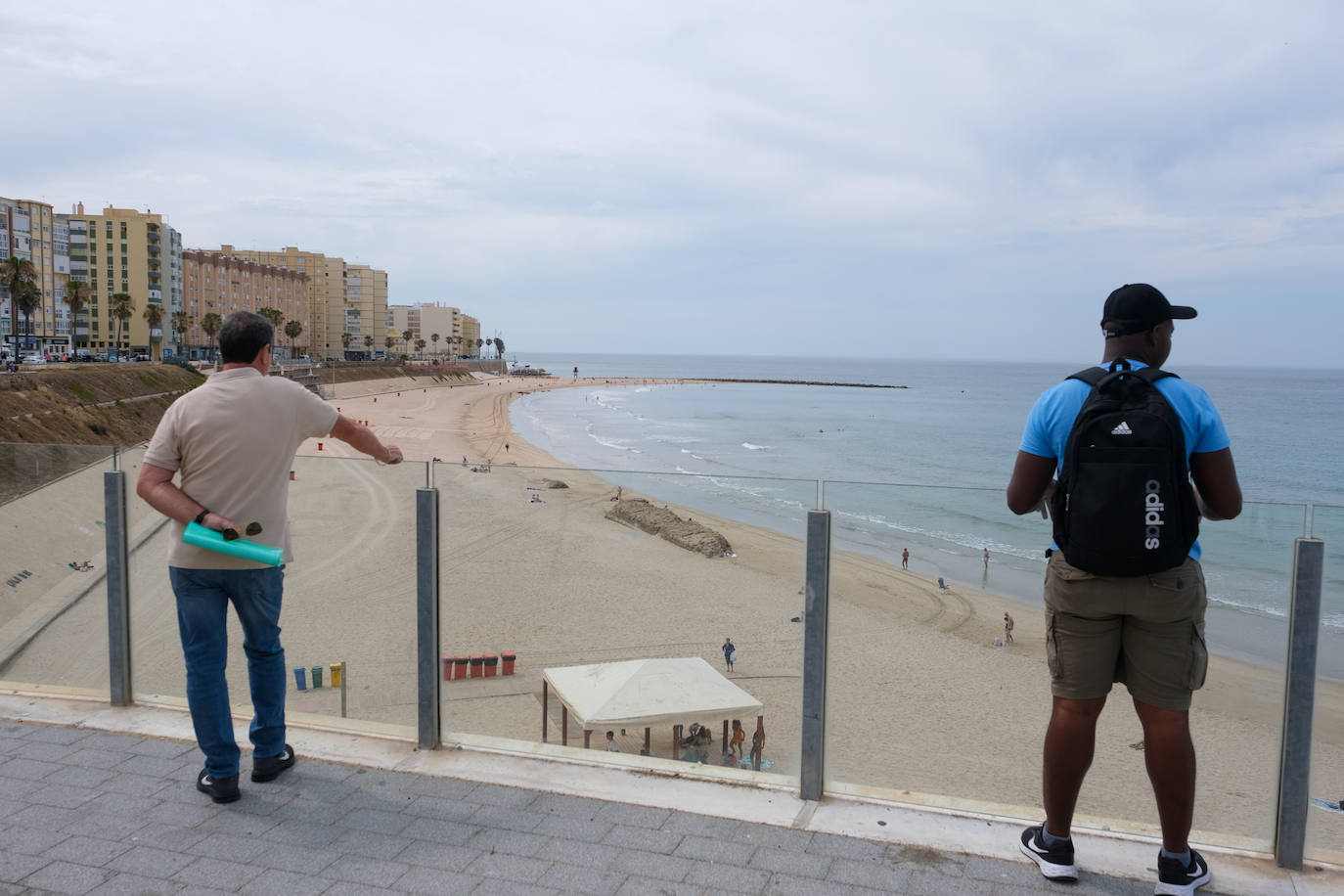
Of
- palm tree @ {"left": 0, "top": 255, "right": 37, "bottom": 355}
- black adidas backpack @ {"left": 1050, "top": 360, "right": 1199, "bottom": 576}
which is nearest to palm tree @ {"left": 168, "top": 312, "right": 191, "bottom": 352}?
palm tree @ {"left": 0, "top": 255, "right": 37, "bottom": 355}

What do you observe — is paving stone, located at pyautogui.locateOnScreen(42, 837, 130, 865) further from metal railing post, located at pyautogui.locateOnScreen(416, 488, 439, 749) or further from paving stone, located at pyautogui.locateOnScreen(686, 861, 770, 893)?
paving stone, located at pyautogui.locateOnScreen(686, 861, 770, 893)

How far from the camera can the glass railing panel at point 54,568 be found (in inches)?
164

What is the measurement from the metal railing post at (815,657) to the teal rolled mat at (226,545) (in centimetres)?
177

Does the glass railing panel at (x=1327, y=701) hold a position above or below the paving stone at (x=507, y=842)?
above

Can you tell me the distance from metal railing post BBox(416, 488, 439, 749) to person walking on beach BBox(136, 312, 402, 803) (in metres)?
0.38

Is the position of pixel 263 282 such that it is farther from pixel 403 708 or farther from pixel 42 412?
pixel 403 708

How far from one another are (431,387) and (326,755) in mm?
110941

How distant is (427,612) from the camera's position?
3.70m

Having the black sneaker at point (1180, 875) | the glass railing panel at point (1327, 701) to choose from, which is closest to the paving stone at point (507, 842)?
the black sneaker at point (1180, 875)

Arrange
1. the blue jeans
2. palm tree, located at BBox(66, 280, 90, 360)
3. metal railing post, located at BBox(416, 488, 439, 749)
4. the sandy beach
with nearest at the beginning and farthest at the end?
the sandy beach, the blue jeans, metal railing post, located at BBox(416, 488, 439, 749), palm tree, located at BBox(66, 280, 90, 360)

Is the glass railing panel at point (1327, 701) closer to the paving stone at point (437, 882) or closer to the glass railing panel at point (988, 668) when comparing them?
the glass railing panel at point (988, 668)

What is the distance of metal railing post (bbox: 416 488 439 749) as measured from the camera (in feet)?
12.1

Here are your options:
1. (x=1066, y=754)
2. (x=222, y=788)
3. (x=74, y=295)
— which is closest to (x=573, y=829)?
(x=222, y=788)

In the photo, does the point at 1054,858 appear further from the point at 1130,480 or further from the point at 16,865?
the point at 16,865
